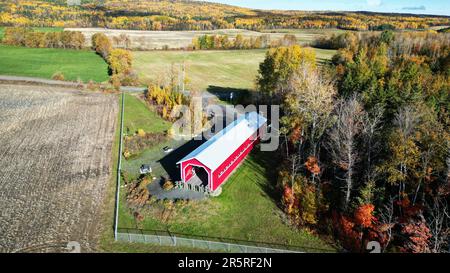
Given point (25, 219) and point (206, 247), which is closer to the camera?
point (206, 247)

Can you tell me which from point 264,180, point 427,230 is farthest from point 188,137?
point 427,230

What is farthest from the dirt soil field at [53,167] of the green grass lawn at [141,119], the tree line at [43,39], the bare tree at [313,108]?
the tree line at [43,39]

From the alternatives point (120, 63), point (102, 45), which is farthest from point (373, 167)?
point (102, 45)

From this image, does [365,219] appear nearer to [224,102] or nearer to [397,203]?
[397,203]

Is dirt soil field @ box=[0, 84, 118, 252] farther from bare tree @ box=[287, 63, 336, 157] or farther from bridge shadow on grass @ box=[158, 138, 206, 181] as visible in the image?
bare tree @ box=[287, 63, 336, 157]

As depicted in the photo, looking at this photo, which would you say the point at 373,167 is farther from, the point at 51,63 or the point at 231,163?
the point at 51,63

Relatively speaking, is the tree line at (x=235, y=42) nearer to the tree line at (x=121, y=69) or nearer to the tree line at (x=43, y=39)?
the tree line at (x=43, y=39)

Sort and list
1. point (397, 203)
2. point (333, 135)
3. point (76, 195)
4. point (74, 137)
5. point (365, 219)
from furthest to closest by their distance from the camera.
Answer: point (74, 137), point (76, 195), point (333, 135), point (397, 203), point (365, 219)
